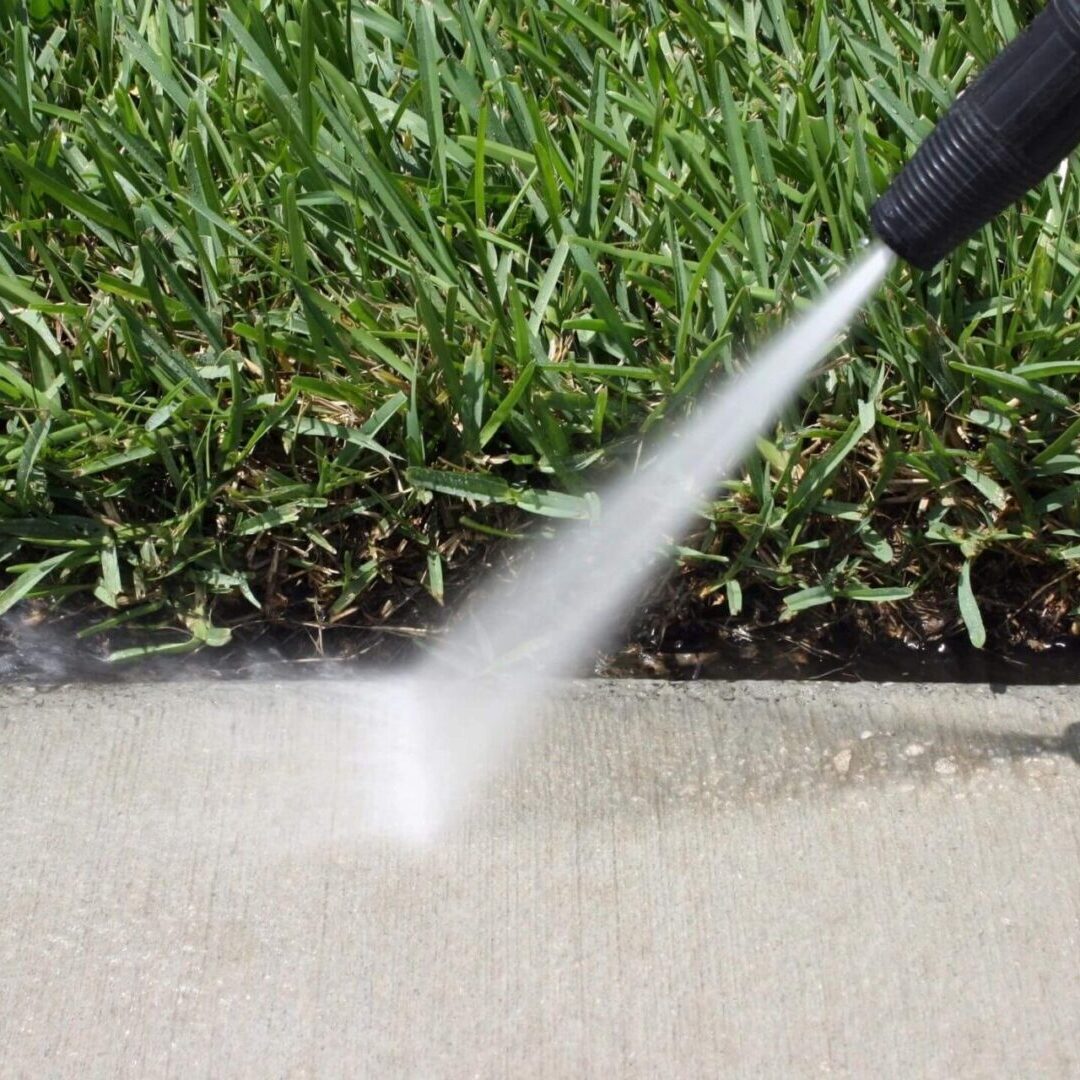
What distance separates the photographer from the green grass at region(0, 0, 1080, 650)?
73.4 inches

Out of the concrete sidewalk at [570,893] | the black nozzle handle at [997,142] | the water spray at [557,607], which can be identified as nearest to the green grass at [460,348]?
the water spray at [557,607]

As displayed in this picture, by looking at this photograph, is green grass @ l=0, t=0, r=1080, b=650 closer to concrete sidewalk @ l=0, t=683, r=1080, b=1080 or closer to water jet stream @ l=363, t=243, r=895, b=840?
water jet stream @ l=363, t=243, r=895, b=840

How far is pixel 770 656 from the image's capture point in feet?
6.56

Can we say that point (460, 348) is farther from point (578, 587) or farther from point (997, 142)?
point (997, 142)

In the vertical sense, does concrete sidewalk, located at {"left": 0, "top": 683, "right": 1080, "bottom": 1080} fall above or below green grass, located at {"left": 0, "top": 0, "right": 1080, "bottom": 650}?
→ below

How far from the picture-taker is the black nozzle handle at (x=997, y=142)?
1.34 meters

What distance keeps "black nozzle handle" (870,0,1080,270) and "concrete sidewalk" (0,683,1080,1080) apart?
0.67 meters

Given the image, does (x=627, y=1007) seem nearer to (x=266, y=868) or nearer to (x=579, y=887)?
(x=579, y=887)

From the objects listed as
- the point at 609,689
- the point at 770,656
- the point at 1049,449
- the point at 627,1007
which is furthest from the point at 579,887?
the point at 1049,449

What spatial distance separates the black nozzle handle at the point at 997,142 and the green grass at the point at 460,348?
1.25ft

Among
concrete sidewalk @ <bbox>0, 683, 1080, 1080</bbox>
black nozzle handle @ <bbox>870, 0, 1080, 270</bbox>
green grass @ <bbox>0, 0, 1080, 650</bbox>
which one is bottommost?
concrete sidewalk @ <bbox>0, 683, 1080, 1080</bbox>

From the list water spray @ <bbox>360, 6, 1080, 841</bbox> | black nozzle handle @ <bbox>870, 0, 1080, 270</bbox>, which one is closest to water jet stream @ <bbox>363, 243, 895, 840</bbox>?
water spray @ <bbox>360, 6, 1080, 841</bbox>

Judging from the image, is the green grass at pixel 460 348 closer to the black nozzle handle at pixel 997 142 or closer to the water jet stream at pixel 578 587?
the water jet stream at pixel 578 587

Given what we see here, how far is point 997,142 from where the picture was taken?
1.39 metres
